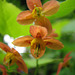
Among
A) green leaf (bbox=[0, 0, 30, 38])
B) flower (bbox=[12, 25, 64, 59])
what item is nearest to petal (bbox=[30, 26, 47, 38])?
flower (bbox=[12, 25, 64, 59])

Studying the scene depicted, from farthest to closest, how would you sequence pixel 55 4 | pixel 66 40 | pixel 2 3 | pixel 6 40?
pixel 66 40 → pixel 6 40 → pixel 2 3 → pixel 55 4

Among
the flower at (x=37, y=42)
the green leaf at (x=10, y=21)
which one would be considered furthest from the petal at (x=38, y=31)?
the green leaf at (x=10, y=21)

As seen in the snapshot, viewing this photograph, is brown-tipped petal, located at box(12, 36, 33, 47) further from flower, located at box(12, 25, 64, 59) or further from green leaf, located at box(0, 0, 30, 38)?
green leaf, located at box(0, 0, 30, 38)

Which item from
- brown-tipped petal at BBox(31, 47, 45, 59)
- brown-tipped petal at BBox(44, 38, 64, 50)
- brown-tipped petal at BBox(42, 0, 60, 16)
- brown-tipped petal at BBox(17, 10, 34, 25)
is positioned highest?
brown-tipped petal at BBox(42, 0, 60, 16)

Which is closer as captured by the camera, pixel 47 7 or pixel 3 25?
pixel 47 7

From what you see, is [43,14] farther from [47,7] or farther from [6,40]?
[6,40]

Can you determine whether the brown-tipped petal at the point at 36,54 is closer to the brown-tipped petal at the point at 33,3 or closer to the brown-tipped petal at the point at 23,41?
the brown-tipped petal at the point at 23,41

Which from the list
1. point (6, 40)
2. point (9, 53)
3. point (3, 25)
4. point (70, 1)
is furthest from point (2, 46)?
point (6, 40)
